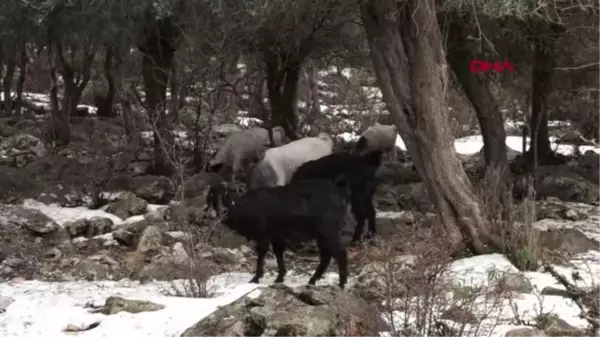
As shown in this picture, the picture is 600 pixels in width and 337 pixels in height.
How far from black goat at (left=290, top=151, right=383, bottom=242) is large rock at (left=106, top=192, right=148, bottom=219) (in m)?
3.31

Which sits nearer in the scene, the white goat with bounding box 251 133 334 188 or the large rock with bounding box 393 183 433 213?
the white goat with bounding box 251 133 334 188

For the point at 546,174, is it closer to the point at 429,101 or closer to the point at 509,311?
the point at 429,101

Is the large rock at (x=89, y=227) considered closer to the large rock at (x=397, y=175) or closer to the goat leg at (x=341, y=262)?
the goat leg at (x=341, y=262)

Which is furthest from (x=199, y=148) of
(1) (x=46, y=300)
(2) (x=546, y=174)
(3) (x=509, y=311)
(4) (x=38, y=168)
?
(3) (x=509, y=311)

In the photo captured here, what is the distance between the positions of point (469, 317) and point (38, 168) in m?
11.6

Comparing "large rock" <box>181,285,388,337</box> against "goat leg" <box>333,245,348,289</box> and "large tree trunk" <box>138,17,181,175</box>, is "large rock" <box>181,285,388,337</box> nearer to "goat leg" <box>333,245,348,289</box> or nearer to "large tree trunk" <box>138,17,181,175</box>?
"goat leg" <box>333,245,348,289</box>

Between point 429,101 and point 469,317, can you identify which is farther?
point 429,101

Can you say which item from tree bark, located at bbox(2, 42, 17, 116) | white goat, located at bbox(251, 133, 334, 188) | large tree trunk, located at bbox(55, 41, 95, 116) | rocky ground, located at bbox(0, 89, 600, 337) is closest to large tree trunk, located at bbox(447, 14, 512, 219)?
rocky ground, located at bbox(0, 89, 600, 337)

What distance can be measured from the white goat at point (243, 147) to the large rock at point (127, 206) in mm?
2666

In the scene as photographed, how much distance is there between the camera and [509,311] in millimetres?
5777

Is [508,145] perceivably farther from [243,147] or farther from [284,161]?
[284,161]

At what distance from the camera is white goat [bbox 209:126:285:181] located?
1459 centimetres

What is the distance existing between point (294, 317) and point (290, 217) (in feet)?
7.31

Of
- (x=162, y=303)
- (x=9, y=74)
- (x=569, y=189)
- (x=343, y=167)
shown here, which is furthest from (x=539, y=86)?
(x=9, y=74)
